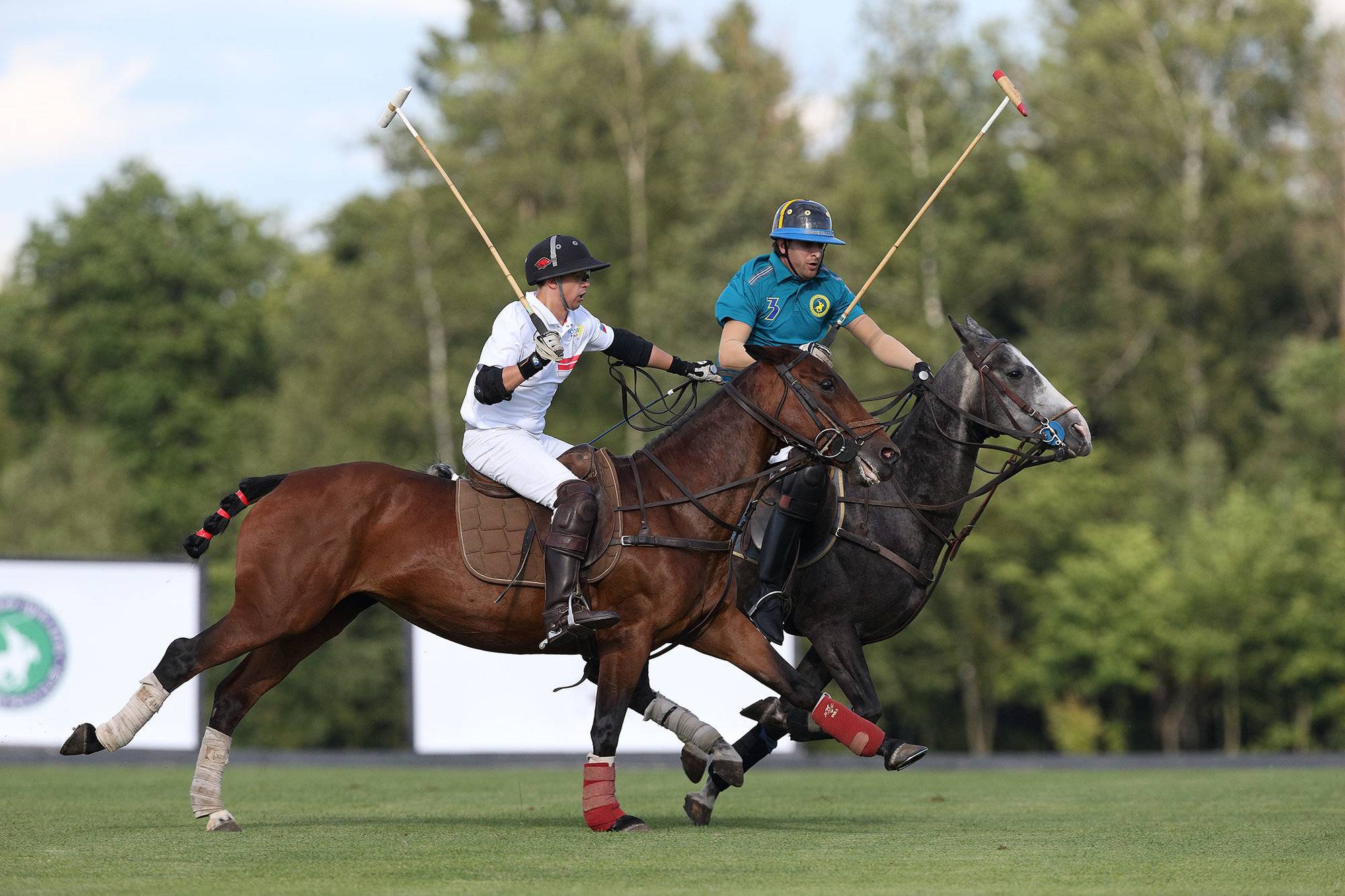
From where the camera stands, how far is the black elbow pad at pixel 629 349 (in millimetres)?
9023

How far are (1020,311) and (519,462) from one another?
33.0 m

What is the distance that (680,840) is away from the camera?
7883 mm

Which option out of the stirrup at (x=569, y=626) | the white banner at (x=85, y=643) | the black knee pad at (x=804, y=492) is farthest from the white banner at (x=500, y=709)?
the stirrup at (x=569, y=626)

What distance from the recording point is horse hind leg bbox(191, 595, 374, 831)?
841 centimetres

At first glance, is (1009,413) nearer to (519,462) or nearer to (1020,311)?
(519,462)

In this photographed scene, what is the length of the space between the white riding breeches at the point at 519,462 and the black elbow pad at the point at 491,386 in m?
0.29

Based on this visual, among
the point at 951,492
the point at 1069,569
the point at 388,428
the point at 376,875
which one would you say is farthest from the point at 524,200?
the point at 376,875

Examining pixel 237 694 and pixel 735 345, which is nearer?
pixel 237 694

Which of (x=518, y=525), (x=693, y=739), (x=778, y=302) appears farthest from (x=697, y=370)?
(x=693, y=739)

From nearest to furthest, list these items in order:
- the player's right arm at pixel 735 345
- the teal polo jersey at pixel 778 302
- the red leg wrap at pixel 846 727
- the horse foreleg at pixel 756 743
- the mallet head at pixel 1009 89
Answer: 1. the red leg wrap at pixel 846 727
2. the horse foreleg at pixel 756 743
3. the player's right arm at pixel 735 345
4. the teal polo jersey at pixel 778 302
5. the mallet head at pixel 1009 89

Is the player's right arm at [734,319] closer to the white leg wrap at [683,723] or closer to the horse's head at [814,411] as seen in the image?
the horse's head at [814,411]

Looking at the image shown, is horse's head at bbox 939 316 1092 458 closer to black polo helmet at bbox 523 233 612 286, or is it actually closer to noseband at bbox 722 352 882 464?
noseband at bbox 722 352 882 464

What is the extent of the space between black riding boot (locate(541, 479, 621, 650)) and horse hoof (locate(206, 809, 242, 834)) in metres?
1.85

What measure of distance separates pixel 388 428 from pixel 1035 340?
15.0 metres
